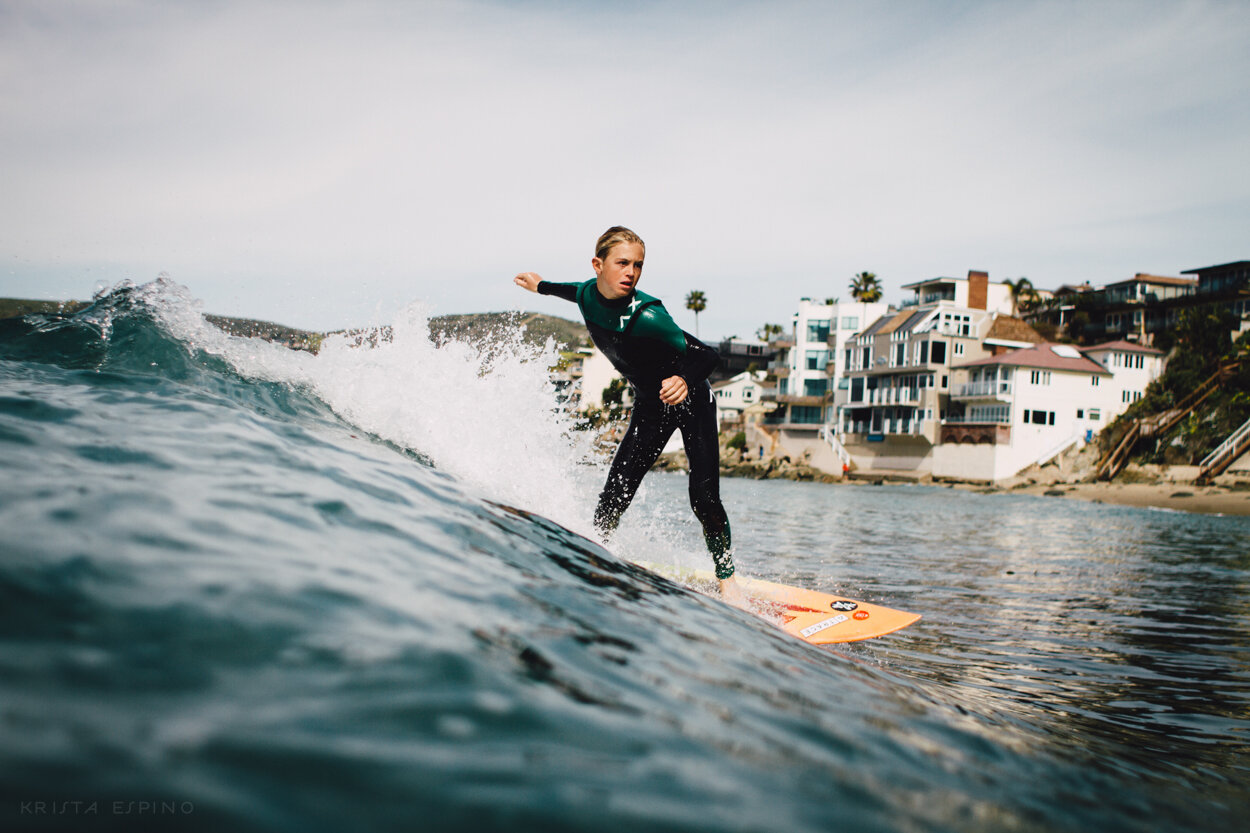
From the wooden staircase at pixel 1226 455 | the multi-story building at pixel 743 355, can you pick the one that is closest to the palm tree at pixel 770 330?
the multi-story building at pixel 743 355

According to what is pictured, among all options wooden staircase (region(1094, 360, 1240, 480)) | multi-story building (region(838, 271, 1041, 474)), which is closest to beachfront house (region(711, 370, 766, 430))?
multi-story building (region(838, 271, 1041, 474))

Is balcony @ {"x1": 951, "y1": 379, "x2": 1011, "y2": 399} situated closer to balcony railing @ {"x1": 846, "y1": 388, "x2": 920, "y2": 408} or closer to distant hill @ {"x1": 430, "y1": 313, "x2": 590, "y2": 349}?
balcony railing @ {"x1": 846, "y1": 388, "x2": 920, "y2": 408}

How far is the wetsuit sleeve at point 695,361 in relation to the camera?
5.46 meters

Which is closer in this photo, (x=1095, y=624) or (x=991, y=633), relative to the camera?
(x=991, y=633)

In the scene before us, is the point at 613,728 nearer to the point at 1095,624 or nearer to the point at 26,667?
the point at 26,667

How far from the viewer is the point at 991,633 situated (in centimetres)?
679

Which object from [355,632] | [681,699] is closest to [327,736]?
[355,632]

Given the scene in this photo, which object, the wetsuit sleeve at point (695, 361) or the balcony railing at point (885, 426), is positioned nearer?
the wetsuit sleeve at point (695, 361)

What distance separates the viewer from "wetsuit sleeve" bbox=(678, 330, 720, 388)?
5461 mm

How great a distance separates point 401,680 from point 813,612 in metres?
4.99

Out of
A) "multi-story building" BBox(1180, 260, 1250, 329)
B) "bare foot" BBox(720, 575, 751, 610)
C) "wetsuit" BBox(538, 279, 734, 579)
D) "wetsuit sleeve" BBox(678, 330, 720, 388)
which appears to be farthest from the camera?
"multi-story building" BBox(1180, 260, 1250, 329)

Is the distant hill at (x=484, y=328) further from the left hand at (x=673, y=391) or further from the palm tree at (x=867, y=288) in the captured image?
the palm tree at (x=867, y=288)

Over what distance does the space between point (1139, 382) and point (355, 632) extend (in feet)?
236

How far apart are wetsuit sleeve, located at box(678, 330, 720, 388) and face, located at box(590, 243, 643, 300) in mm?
500
